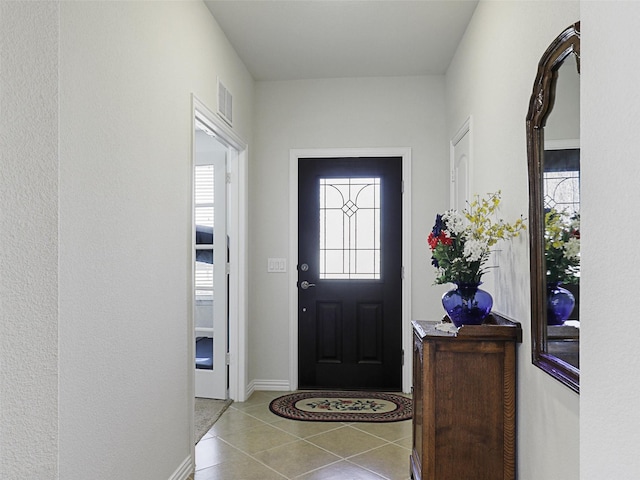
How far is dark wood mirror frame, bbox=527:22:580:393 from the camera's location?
76.7 inches

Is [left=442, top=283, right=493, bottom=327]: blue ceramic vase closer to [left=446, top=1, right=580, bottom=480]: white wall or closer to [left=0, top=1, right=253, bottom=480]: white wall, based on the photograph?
[left=446, top=1, right=580, bottom=480]: white wall

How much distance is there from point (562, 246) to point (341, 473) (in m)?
1.83

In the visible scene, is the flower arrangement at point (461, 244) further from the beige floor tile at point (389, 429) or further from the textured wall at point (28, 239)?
the textured wall at point (28, 239)

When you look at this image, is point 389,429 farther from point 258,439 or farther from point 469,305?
point 469,305

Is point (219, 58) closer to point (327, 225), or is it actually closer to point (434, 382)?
point (327, 225)

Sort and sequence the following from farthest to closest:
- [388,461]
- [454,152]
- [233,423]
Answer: [454,152] < [233,423] < [388,461]

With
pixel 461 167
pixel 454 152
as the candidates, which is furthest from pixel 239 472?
pixel 454 152

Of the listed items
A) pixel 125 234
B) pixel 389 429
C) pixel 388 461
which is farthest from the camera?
pixel 389 429

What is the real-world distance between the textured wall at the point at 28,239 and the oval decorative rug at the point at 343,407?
122 inches

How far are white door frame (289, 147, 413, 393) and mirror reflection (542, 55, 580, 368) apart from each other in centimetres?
258

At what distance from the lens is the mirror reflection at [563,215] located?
176cm

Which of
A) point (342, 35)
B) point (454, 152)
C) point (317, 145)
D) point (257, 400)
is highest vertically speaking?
point (342, 35)

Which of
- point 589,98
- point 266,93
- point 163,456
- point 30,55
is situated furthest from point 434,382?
point 266,93

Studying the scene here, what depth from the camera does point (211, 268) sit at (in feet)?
14.7
